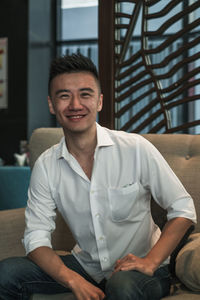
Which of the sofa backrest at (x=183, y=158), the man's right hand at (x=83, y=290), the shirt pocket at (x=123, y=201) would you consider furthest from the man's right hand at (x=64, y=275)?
the sofa backrest at (x=183, y=158)

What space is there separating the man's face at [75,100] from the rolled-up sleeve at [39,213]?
211 mm

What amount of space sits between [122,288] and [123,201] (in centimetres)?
35

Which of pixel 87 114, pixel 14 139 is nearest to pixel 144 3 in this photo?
pixel 87 114

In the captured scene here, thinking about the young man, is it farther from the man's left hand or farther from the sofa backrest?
the sofa backrest

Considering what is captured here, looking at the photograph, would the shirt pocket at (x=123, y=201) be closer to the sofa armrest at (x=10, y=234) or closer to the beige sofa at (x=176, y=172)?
the beige sofa at (x=176, y=172)

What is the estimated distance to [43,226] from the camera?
1.47 m

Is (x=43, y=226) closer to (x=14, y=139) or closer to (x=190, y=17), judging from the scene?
(x=190, y=17)

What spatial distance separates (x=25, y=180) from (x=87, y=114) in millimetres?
2085

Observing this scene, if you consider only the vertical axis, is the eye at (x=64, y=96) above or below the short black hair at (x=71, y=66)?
below

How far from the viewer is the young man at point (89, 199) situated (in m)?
1.37

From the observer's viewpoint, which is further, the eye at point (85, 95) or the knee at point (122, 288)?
the eye at point (85, 95)

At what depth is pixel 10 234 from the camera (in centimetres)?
174

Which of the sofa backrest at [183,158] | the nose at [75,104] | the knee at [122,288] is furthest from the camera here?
the sofa backrest at [183,158]

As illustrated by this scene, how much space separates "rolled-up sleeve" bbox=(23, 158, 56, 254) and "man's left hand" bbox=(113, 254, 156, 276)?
31 centimetres
